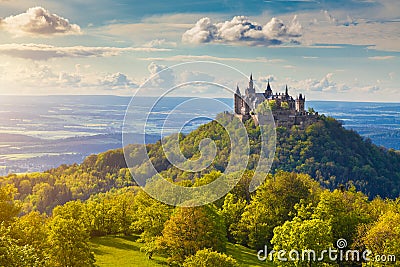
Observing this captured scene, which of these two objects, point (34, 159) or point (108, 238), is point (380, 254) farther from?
point (34, 159)

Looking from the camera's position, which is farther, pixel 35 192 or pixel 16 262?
pixel 35 192

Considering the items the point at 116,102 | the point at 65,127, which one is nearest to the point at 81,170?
the point at 116,102

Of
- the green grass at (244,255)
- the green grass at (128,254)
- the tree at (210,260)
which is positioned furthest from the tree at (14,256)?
the green grass at (244,255)

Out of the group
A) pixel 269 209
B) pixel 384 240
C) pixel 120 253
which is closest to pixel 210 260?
pixel 384 240

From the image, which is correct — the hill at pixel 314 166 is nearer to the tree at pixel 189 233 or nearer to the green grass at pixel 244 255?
the green grass at pixel 244 255

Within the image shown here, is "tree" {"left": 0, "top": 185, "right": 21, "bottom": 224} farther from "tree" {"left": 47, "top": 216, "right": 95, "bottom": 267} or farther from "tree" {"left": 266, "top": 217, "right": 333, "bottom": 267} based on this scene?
"tree" {"left": 266, "top": 217, "right": 333, "bottom": 267}

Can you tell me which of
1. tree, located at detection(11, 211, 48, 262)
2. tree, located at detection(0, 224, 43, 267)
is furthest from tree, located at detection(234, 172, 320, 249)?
tree, located at detection(0, 224, 43, 267)
